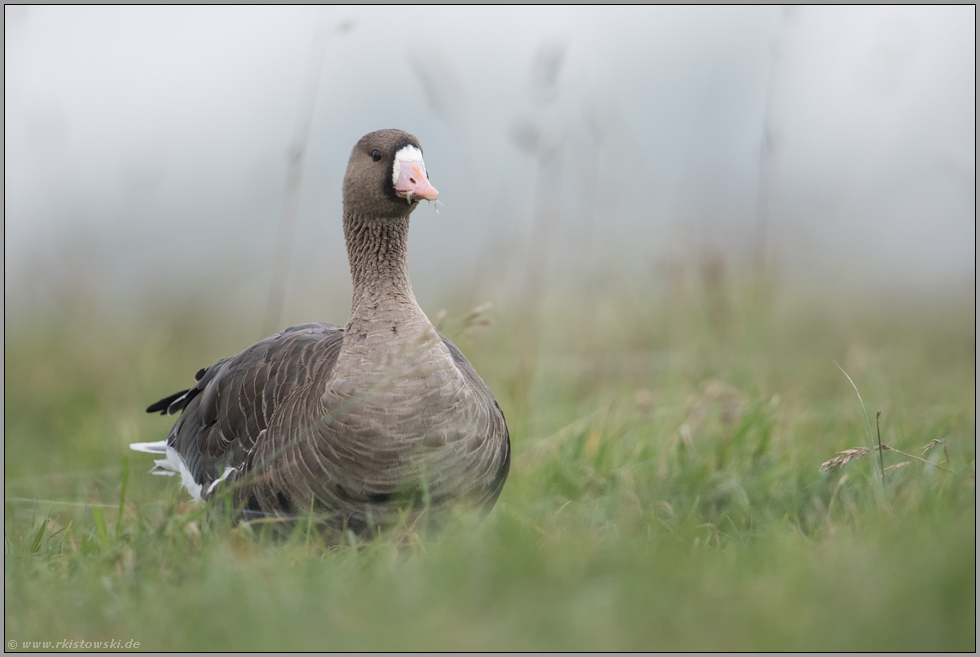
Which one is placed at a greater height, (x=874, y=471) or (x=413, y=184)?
(x=413, y=184)

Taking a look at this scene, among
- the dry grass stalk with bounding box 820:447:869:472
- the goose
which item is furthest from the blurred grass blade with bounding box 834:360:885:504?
the goose

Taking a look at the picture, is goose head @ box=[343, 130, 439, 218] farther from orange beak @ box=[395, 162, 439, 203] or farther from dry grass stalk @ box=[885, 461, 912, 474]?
dry grass stalk @ box=[885, 461, 912, 474]

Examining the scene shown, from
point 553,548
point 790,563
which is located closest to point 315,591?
point 553,548

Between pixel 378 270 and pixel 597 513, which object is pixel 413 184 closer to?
pixel 378 270

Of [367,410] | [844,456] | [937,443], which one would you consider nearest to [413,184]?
[367,410]

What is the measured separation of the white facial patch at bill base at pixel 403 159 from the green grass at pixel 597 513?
31.1 inches

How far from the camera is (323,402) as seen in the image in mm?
3848

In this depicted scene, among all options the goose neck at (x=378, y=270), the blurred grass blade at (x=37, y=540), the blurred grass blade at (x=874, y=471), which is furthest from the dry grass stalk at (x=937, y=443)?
the blurred grass blade at (x=37, y=540)

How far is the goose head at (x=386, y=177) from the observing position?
400cm

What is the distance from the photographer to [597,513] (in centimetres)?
401

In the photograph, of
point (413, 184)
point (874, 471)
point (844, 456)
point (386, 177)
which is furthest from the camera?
point (386, 177)

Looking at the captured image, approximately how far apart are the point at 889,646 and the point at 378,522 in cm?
208

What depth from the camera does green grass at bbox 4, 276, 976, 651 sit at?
2.52 meters

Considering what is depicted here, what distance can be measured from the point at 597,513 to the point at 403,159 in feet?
6.25
